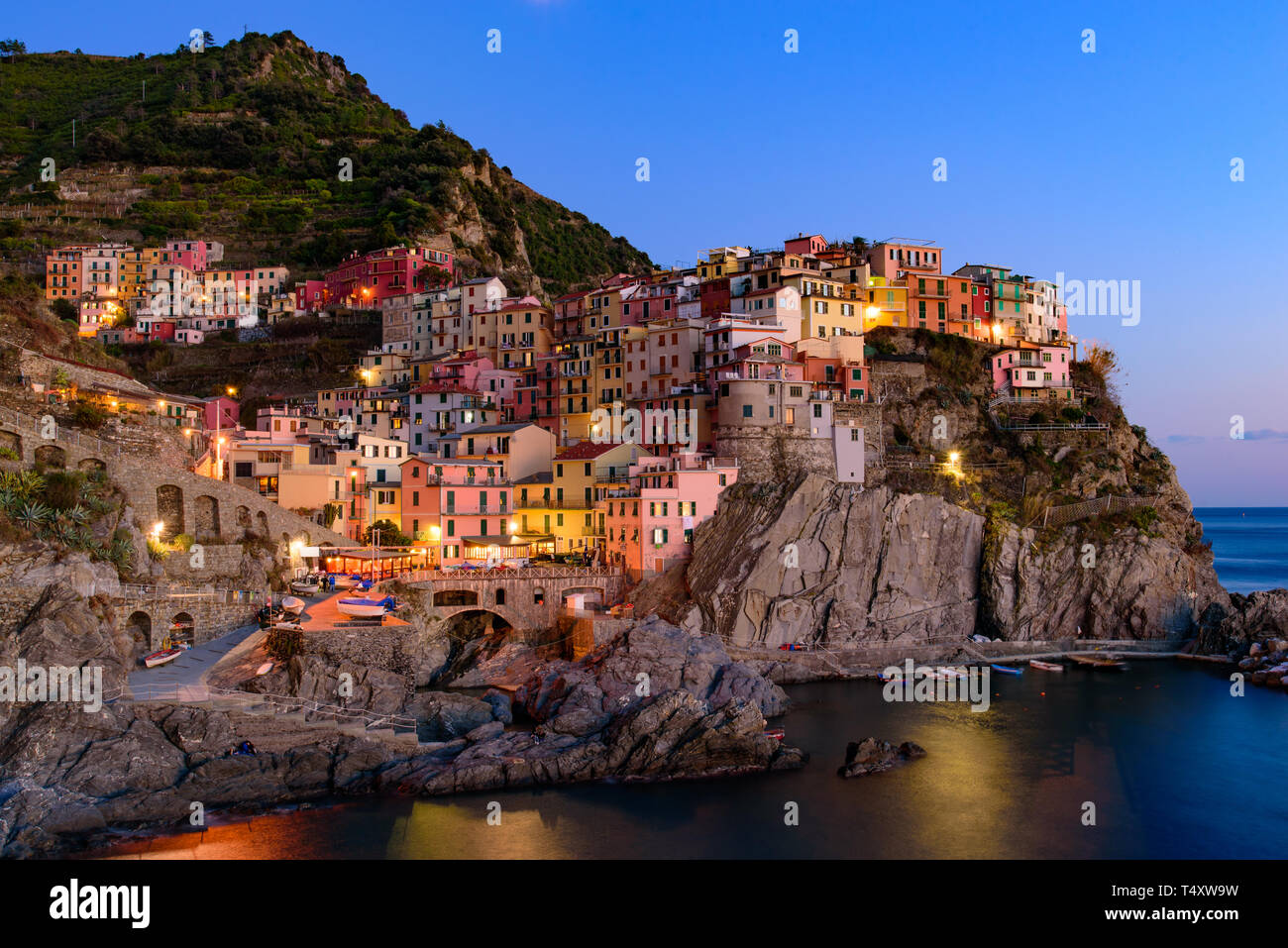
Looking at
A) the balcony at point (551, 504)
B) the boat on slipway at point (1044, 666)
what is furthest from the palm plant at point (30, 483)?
the boat on slipway at point (1044, 666)

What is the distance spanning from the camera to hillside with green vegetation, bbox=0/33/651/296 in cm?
9688

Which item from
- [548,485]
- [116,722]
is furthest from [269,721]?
[548,485]

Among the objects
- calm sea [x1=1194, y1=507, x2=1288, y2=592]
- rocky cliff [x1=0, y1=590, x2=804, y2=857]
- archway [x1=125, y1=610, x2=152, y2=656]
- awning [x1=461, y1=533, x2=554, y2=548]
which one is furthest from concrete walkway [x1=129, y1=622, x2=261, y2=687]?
calm sea [x1=1194, y1=507, x2=1288, y2=592]

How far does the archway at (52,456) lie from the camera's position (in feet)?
121

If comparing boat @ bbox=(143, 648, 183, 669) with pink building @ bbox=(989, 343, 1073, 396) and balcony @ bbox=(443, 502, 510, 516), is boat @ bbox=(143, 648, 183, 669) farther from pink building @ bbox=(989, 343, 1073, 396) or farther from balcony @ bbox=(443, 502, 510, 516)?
pink building @ bbox=(989, 343, 1073, 396)

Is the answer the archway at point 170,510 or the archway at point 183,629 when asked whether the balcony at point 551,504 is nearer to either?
the archway at point 170,510

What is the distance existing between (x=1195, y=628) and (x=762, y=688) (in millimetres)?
25457

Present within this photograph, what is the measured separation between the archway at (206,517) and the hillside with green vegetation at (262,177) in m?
50.9

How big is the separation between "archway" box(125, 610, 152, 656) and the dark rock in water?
74.1 ft

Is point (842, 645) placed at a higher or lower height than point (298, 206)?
lower

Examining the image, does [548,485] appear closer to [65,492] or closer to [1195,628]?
[65,492]

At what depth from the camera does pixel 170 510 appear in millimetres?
40562

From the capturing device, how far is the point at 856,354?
56.7 meters

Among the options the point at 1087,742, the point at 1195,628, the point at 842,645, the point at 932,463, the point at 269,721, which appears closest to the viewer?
the point at 269,721
